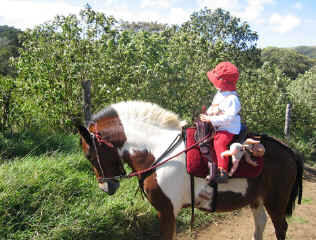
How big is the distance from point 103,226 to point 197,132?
1.85 meters

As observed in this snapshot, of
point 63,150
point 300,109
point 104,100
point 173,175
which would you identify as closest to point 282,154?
point 173,175

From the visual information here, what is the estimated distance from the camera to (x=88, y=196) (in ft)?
12.6

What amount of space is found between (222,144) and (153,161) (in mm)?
712

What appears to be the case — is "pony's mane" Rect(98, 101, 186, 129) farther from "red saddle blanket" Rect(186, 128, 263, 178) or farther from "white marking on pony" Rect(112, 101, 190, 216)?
"red saddle blanket" Rect(186, 128, 263, 178)

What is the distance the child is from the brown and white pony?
325 mm

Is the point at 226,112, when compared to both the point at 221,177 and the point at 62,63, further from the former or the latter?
the point at 62,63

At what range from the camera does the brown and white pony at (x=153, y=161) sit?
266 centimetres

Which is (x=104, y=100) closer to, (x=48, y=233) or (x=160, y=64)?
(x=160, y=64)

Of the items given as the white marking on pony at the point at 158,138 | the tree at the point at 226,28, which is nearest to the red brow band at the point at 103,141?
the white marking on pony at the point at 158,138

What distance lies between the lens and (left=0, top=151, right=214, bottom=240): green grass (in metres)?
3.06

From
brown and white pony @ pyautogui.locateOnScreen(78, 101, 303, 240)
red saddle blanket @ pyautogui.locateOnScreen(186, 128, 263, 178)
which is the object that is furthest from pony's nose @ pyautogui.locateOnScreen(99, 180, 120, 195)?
red saddle blanket @ pyautogui.locateOnScreen(186, 128, 263, 178)

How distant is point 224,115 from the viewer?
258cm

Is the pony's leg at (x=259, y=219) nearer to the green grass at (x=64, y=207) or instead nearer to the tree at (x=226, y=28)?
the green grass at (x=64, y=207)

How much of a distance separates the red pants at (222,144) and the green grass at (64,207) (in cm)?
186
